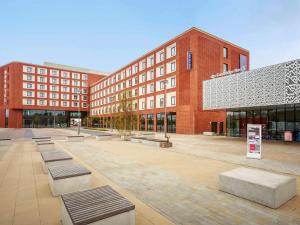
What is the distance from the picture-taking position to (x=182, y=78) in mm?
36219

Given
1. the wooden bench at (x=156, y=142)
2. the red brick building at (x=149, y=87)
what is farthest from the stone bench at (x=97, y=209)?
the red brick building at (x=149, y=87)

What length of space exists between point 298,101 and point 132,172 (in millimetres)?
16740

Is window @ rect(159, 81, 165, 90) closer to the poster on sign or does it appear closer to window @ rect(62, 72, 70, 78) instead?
the poster on sign

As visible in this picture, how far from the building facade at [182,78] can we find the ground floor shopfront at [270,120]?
6.42m

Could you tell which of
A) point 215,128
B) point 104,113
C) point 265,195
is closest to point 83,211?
point 265,195

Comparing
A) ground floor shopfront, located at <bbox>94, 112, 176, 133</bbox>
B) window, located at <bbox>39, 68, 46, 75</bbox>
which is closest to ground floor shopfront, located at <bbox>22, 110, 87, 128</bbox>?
window, located at <bbox>39, 68, 46, 75</bbox>

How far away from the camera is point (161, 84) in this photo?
135 ft

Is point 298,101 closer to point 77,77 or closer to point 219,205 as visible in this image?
point 219,205

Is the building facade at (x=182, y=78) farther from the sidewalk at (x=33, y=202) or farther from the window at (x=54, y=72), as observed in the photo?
the window at (x=54, y=72)

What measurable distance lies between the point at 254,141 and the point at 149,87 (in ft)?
114

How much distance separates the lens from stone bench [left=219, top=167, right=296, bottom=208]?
507cm

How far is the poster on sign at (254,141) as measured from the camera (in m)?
11.5

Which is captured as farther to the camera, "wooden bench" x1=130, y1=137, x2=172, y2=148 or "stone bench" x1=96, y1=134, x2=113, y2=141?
"stone bench" x1=96, y1=134, x2=113, y2=141

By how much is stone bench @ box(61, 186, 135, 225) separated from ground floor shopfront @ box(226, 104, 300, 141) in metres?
22.9
